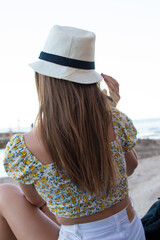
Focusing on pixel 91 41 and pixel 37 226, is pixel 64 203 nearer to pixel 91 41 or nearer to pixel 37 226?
pixel 37 226

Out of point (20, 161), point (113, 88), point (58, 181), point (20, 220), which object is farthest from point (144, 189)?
point (20, 161)

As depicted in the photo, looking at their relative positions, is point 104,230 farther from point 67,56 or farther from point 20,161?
point 67,56

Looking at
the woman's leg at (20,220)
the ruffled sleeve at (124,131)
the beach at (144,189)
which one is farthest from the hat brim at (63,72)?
the beach at (144,189)

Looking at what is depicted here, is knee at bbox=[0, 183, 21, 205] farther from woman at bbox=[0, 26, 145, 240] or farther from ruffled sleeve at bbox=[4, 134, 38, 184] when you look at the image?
ruffled sleeve at bbox=[4, 134, 38, 184]

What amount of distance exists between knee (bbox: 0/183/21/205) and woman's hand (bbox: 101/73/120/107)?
0.79 metres

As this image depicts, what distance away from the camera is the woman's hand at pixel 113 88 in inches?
60.9

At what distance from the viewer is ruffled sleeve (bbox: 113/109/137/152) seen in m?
1.31

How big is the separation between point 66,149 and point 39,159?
5.0 inches

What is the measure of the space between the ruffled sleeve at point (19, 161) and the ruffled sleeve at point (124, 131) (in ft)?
1.52

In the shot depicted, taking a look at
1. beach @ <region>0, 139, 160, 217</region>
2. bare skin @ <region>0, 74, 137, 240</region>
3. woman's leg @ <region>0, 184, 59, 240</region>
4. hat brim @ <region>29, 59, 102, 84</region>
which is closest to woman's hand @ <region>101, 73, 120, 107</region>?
bare skin @ <region>0, 74, 137, 240</region>

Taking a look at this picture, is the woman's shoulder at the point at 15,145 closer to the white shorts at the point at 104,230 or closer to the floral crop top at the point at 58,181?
the floral crop top at the point at 58,181

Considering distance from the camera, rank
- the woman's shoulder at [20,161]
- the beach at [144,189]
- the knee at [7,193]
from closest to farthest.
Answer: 1. the woman's shoulder at [20,161]
2. the knee at [7,193]
3. the beach at [144,189]

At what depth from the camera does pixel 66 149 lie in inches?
45.3

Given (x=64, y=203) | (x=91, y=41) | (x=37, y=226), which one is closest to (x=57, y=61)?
(x=91, y=41)
